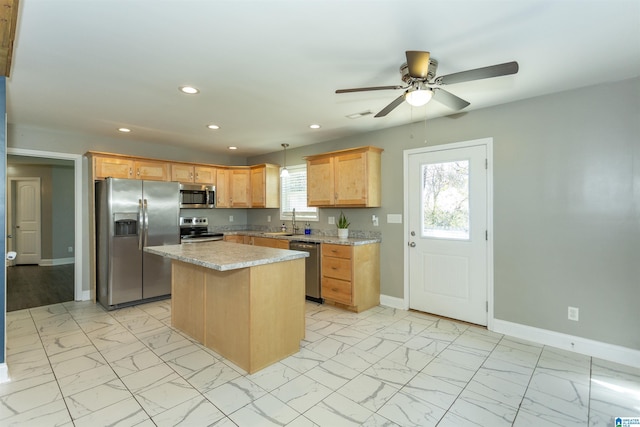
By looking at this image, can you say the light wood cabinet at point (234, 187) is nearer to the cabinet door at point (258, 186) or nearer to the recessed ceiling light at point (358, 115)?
the cabinet door at point (258, 186)

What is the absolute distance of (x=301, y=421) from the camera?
192 cm

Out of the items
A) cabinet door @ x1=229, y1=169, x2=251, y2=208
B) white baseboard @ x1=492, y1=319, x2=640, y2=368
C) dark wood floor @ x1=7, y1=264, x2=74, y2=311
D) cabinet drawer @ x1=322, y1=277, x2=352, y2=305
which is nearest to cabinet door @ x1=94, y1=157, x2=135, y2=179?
cabinet door @ x1=229, y1=169, x2=251, y2=208

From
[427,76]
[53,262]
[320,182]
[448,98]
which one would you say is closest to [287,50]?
[427,76]

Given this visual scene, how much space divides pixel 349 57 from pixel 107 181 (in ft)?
11.9

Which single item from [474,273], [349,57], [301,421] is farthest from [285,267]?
[474,273]

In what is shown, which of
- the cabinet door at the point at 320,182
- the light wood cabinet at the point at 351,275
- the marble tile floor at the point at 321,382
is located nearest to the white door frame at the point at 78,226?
the marble tile floor at the point at 321,382

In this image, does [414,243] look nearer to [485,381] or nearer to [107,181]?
[485,381]

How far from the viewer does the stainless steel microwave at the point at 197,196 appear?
514cm

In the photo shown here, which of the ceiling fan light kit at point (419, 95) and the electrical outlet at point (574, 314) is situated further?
the electrical outlet at point (574, 314)

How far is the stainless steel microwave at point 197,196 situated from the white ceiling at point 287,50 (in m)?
1.81

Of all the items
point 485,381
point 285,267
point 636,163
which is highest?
point 636,163

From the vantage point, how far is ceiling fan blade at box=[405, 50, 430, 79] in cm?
183

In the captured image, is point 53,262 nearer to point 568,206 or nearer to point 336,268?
point 336,268

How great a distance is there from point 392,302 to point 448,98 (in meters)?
2.77
